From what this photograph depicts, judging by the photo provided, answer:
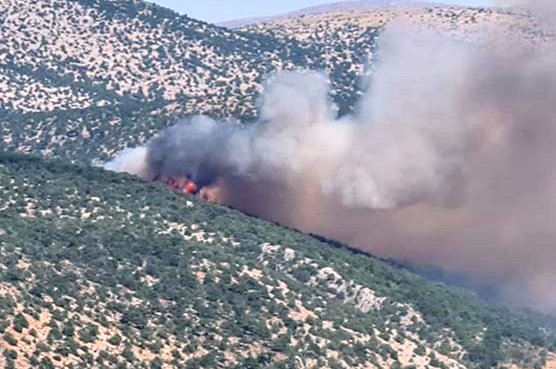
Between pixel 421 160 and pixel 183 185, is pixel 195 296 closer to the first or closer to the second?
pixel 421 160

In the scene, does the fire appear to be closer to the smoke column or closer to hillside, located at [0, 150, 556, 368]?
the smoke column

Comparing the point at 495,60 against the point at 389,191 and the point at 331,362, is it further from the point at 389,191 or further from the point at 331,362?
the point at 331,362

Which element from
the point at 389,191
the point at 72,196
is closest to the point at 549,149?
the point at 389,191

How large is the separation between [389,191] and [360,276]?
8.90 m

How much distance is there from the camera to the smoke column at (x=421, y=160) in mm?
151625

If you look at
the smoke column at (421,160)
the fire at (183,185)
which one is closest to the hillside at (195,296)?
the smoke column at (421,160)

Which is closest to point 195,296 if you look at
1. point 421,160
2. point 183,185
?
point 421,160

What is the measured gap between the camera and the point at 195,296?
139 meters

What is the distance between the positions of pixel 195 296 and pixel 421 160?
89.6ft

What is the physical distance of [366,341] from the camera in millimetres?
140500

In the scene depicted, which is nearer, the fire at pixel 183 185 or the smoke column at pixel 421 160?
the smoke column at pixel 421 160

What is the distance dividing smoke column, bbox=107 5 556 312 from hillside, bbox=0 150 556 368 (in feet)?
13.4

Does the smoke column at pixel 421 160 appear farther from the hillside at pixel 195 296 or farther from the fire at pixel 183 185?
the hillside at pixel 195 296

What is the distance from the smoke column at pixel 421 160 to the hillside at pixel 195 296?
408cm
